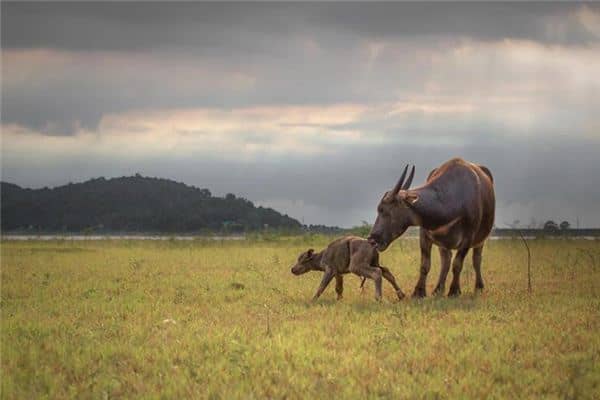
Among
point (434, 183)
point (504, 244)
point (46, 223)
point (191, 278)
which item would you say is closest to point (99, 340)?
point (434, 183)

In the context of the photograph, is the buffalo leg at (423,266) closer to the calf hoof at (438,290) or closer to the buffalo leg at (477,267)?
the calf hoof at (438,290)

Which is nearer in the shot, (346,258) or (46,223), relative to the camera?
(346,258)

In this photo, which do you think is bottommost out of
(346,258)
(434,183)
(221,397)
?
(221,397)

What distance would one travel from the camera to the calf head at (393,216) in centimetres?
1258

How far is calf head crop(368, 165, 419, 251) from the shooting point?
1258 cm

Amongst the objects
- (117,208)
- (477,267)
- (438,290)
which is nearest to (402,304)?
(438,290)

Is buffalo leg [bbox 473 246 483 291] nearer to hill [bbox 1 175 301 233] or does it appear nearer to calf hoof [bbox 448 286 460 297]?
calf hoof [bbox 448 286 460 297]

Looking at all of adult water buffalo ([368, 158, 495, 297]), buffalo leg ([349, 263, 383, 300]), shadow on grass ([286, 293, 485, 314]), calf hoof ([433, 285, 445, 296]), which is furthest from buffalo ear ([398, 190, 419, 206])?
calf hoof ([433, 285, 445, 296])

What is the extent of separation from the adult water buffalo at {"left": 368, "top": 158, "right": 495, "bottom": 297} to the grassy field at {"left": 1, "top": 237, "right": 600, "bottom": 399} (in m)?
0.89

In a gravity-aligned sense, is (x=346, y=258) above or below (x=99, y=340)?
above

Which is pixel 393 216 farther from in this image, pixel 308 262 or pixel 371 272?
pixel 308 262

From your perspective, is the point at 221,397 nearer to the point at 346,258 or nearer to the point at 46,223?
the point at 346,258

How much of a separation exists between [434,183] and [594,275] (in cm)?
645

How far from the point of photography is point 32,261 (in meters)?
23.5
